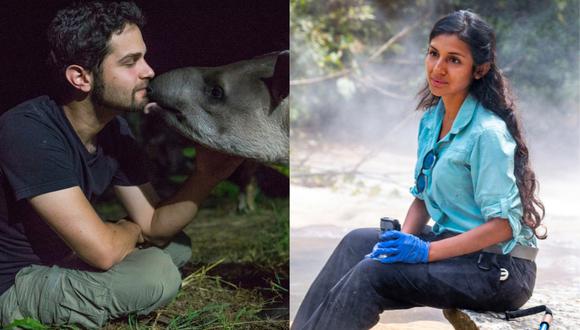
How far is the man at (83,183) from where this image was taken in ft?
8.00

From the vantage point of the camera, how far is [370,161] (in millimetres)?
6582

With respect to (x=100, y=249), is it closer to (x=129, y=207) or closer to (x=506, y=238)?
(x=129, y=207)

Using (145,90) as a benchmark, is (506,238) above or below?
below

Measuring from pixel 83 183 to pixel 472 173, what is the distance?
1236 millimetres

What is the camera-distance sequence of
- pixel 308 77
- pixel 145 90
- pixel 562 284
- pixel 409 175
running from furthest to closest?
pixel 308 77
pixel 409 175
pixel 562 284
pixel 145 90

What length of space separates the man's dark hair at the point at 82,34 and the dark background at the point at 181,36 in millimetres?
64

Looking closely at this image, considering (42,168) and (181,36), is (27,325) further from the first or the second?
(181,36)

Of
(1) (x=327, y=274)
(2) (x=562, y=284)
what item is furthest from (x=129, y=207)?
(2) (x=562, y=284)

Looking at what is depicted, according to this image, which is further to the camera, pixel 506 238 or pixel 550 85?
pixel 550 85

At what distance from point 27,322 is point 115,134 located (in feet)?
2.20

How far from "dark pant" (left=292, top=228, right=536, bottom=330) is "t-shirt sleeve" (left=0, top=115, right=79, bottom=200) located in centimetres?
91

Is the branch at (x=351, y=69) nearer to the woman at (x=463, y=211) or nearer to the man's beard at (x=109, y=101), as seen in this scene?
the man's beard at (x=109, y=101)

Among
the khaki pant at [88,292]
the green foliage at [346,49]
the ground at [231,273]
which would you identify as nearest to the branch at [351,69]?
the green foliage at [346,49]

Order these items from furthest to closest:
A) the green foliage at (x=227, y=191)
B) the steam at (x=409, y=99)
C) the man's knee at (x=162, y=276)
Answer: the steam at (x=409, y=99) < the green foliage at (x=227, y=191) < the man's knee at (x=162, y=276)
